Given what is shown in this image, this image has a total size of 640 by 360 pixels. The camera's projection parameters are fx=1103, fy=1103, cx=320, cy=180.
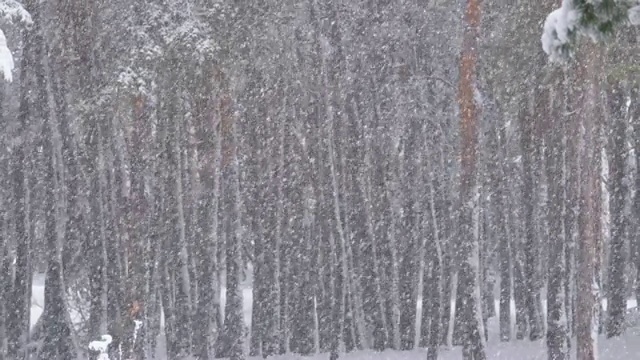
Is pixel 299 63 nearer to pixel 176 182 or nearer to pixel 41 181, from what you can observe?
pixel 176 182

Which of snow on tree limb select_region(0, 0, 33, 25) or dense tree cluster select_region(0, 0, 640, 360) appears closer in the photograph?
snow on tree limb select_region(0, 0, 33, 25)

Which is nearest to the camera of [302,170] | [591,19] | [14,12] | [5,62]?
[591,19]

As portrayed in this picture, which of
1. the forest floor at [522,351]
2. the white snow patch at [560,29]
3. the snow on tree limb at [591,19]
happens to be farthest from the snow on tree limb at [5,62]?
the forest floor at [522,351]

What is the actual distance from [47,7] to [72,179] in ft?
12.6

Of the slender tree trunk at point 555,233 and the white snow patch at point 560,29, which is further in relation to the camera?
the slender tree trunk at point 555,233

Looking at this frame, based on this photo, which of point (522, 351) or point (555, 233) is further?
point (522, 351)

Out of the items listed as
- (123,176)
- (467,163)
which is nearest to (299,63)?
(123,176)

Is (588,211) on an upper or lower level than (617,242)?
lower

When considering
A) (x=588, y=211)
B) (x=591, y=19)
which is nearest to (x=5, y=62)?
(x=591, y=19)

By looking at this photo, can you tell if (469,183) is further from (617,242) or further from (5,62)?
(5,62)

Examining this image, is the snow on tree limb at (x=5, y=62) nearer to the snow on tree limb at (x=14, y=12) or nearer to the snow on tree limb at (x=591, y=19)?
the snow on tree limb at (x=14, y=12)

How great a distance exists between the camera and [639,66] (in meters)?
18.7

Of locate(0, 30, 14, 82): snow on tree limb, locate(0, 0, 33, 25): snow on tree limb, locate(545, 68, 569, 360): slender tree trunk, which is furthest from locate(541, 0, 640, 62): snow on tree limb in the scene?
locate(545, 68, 569, 360): slender tree trunk

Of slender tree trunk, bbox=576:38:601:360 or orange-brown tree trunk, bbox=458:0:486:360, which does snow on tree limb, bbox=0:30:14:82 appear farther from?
slender tree trunk, bbox=576:38:601:360
